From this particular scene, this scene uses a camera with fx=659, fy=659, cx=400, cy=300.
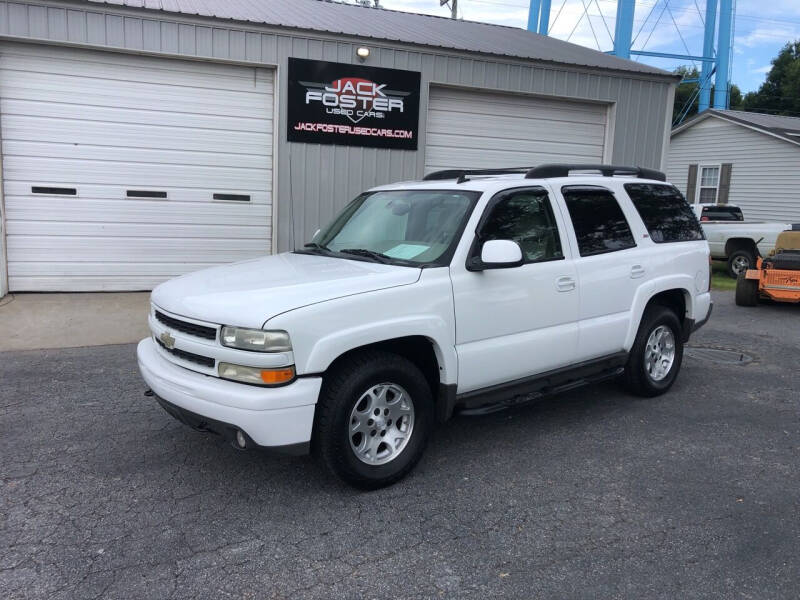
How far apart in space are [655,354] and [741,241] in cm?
1074

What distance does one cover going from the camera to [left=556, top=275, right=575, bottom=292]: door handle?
15.1 ft

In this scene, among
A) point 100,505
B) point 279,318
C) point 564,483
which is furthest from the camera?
point 564,483

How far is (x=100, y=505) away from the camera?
11.9 ft

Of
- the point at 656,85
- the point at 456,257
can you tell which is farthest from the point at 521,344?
the point at 656,85

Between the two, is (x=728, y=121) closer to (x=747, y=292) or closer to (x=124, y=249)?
(x=747, y=292)

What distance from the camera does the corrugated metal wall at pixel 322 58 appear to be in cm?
871

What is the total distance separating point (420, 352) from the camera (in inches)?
161

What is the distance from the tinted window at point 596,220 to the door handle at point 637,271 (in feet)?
0.58

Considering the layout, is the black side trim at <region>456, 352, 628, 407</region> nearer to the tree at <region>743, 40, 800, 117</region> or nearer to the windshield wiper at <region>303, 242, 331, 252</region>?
the windshield wiper at <region>303, 242, 331, 252</region>

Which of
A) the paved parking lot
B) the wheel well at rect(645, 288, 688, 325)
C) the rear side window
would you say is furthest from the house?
the paved parking lot

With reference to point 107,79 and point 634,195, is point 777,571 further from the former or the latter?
point 107,79

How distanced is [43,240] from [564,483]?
8094 millimetres

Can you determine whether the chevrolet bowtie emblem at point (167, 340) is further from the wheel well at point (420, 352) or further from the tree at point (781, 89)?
the tree at point (781, 89)

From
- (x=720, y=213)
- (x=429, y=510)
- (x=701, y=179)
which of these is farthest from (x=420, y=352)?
(x=701, y=179)
